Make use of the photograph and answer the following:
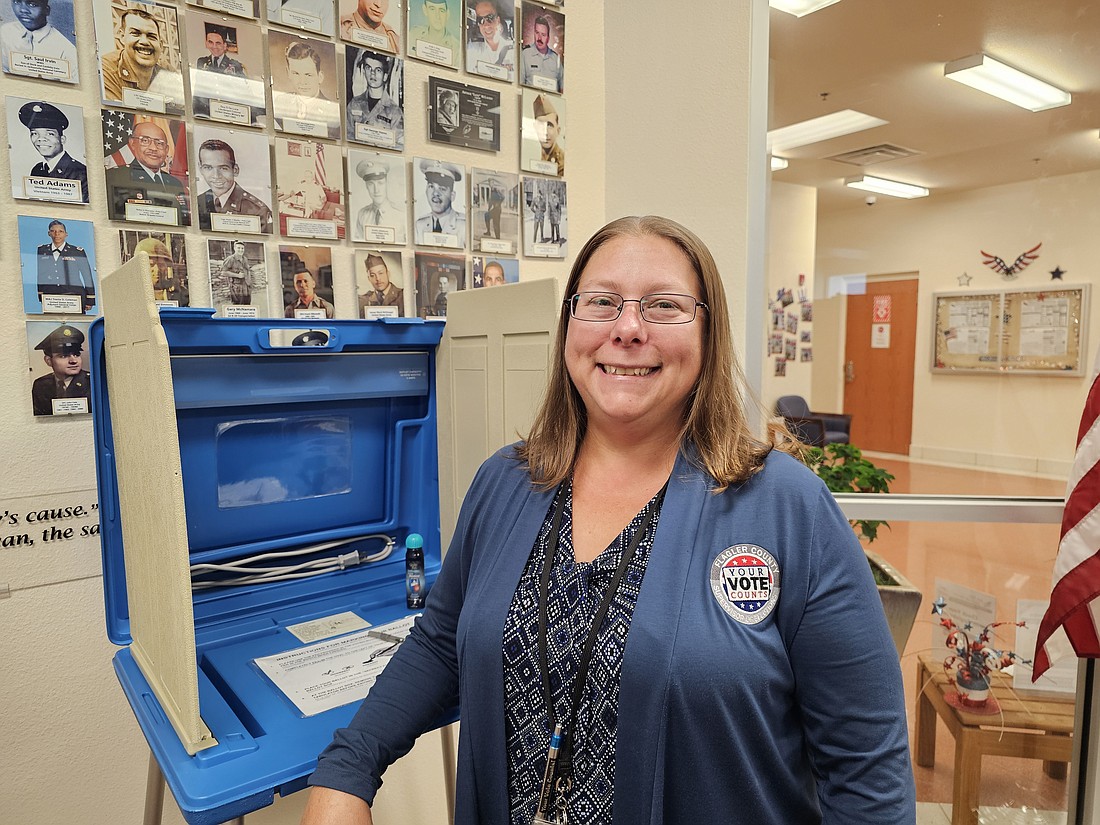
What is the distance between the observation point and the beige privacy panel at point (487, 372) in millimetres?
1243

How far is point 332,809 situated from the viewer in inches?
33.1

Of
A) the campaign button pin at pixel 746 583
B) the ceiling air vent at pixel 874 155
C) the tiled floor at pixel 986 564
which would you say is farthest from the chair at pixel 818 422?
the campaign button pin at pixel 746 583

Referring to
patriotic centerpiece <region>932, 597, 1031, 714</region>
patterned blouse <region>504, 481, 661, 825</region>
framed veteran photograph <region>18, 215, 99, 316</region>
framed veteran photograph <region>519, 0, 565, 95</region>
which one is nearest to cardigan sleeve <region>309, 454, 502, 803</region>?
patterned blouse <region>504, 481, 661, 825</region>

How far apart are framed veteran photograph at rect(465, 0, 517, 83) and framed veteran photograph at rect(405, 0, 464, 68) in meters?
0.03

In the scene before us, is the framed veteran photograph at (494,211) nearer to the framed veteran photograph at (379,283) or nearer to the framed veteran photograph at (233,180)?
the framed veteran photograph at (379,283)

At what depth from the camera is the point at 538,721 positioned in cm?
90

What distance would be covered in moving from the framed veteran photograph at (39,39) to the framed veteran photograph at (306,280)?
462mm

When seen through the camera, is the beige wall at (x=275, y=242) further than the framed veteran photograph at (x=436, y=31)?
No

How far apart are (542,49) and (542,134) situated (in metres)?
0.22

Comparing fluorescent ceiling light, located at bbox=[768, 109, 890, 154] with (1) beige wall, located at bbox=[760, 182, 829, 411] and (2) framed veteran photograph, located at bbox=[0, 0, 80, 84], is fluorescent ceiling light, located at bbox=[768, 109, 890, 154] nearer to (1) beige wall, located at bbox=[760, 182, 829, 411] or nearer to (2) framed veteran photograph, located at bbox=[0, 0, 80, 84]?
(1) beige wall, located at bbox=[760, 182, 829, 411]

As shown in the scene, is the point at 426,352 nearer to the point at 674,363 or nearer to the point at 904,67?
the point at 674,363

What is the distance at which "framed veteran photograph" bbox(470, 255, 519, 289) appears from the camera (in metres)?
1.72

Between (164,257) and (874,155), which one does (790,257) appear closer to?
(874,155)

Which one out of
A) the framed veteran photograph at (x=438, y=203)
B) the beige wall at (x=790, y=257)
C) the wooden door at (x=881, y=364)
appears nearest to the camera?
the framed veteran photograph at (x=438, y=203)
